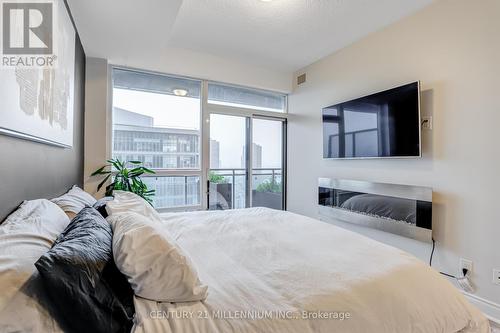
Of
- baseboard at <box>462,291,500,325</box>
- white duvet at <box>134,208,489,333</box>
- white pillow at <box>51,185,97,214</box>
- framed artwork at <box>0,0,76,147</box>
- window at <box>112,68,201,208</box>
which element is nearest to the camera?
white duvet at <box>134,208,489,333</box>

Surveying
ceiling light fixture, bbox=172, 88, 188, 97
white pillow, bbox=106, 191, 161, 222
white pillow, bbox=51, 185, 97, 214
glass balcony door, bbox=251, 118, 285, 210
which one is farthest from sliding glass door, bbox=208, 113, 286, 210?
white pillow, bbox=51, 185, 97, 214

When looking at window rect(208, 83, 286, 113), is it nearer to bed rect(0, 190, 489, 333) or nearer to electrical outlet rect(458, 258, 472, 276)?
bed rect(0, 190, 489, 333)

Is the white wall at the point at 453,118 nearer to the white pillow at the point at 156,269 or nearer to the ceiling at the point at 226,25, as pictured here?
the ceiling at the point at 226,25

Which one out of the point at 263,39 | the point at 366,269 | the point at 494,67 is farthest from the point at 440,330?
the point at 263,39

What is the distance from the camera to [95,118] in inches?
119

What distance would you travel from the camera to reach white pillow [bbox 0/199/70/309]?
0.67 metres

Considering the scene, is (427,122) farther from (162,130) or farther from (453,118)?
(162,130)

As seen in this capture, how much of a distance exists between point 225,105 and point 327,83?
59.8 inches

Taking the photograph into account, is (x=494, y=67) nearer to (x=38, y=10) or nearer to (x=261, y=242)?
(x=261, y=242)

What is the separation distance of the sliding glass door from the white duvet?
2279mm

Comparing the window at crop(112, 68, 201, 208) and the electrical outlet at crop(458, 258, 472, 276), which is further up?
the window at crop(112, 68, 201, 208)

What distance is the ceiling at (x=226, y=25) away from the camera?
6.89ft

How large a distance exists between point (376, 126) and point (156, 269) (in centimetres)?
274

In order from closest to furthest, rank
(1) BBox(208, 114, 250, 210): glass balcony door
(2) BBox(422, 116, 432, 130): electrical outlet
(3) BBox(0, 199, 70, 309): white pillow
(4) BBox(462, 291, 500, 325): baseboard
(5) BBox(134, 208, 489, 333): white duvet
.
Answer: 1. (3) BBox(0, 199, 70, 309): white pillow
2. (5) BBox(134, 208, 489, 333): white duvet
3. (4) BBox(462, 291, 500, 325): baseboard
4. (2) BBox(422, 116, 432, 130): electrical outlet
5. (1) BBox(208, 114, 250, 210): glass balcony door
